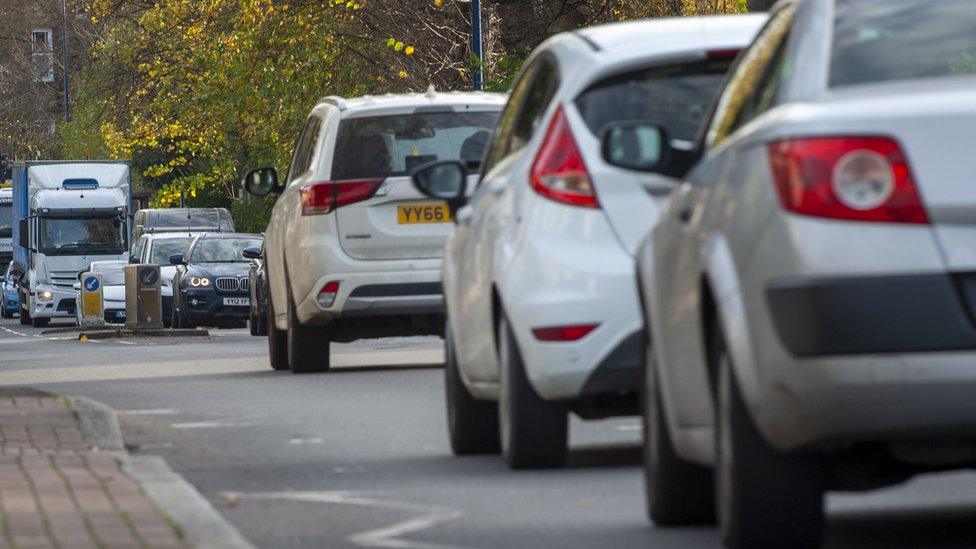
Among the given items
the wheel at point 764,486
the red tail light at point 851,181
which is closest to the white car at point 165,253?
the wheel at point 764,486

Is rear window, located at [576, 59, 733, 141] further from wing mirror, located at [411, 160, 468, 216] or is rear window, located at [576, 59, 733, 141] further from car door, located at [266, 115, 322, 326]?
car door, located at [266, 115, 322, 326]

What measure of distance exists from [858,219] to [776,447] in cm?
64

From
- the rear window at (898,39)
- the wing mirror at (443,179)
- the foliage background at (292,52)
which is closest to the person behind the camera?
the rear window at (898,39)

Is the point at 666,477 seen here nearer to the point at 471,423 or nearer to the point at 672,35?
the point at 672,35

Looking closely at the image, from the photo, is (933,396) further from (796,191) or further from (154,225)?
(154,225)

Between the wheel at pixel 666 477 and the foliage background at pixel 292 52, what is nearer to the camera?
the wheel at pixel 666 477

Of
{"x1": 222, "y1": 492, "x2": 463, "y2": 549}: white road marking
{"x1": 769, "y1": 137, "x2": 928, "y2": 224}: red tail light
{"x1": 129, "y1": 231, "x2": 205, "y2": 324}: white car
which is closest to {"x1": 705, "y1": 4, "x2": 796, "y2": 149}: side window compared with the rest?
{"x1": 769, "y1": 137, "x2": 928, "y2": 224}: red tail light

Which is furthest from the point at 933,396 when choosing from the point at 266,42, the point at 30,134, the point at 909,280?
the point at 30,134

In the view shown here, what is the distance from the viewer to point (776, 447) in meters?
6.11

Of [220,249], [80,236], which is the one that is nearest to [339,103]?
[220,249]

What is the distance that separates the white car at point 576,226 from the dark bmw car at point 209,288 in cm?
2932

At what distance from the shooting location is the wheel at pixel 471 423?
10.8 metres

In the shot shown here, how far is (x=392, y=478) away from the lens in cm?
1002

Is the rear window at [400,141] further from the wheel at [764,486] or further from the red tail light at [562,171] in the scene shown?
the wheel at [764,486]
